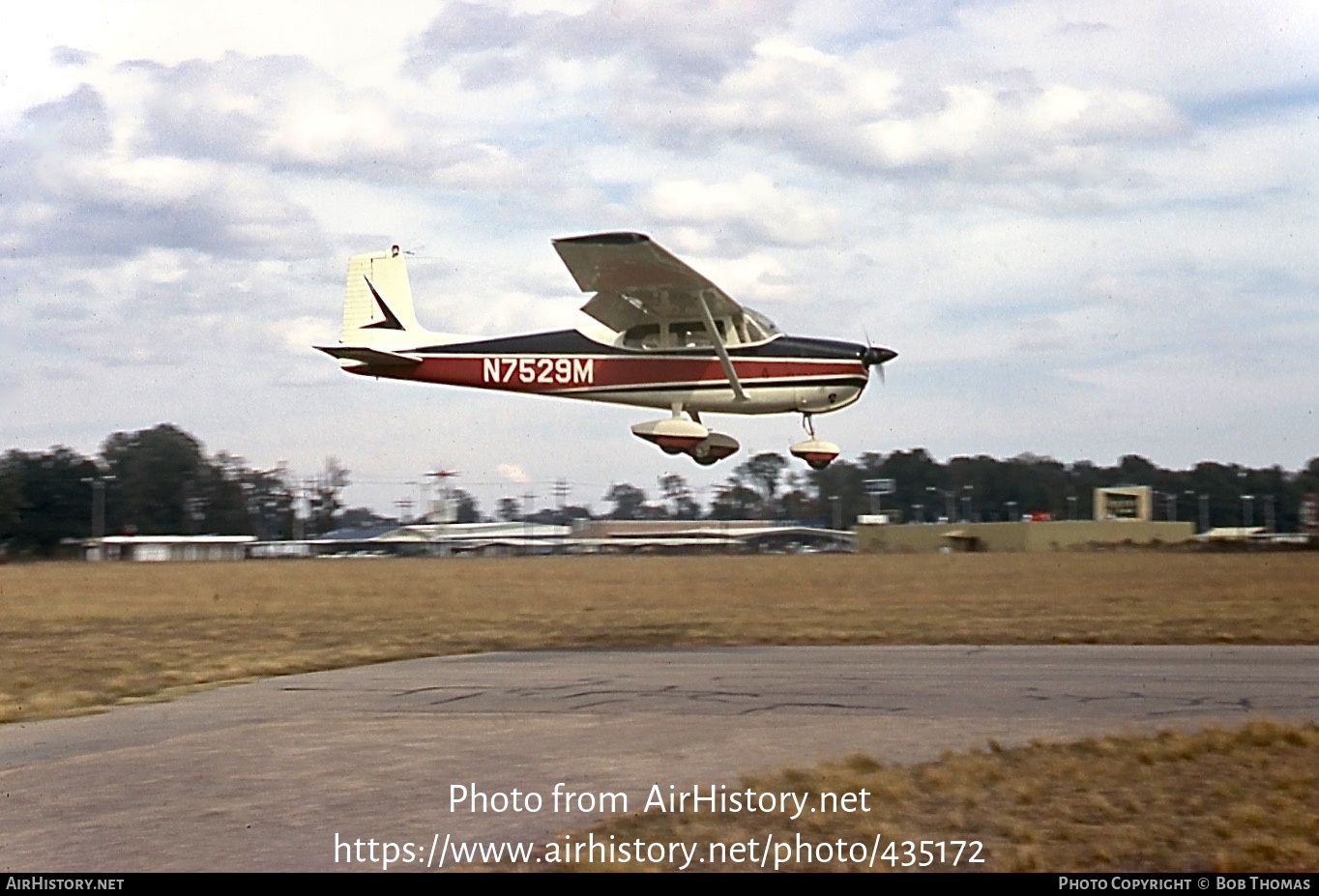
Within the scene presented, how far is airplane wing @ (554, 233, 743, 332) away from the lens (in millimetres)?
10266

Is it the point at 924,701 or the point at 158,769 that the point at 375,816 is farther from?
the point at 924,701

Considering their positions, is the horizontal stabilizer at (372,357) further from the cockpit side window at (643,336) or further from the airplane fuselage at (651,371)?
the cockpit side window at (643,336)

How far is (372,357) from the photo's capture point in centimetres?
1034

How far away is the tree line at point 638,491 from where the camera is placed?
650 inches

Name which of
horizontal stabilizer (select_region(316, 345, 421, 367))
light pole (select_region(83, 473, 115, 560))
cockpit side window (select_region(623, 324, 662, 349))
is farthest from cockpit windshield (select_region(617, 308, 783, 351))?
light pole (select_region(83, 473, 115, 560))

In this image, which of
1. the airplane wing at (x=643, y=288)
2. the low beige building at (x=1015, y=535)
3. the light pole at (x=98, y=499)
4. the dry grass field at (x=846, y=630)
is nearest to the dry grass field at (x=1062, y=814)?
the dry grass field at (x=846, y=630)

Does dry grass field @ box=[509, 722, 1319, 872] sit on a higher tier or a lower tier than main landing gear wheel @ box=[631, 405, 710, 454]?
lower

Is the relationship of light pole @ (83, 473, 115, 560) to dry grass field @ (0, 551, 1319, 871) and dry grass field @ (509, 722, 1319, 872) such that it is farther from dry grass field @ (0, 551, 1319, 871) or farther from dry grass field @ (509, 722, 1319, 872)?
dry grass field @ (509, 722, 1319, 872)

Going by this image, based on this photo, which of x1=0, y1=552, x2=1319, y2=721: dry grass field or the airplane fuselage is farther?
x1=0, y1=552, x2=1319, y2=721: dry grass field

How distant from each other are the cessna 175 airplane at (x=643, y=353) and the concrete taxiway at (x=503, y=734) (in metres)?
2.83

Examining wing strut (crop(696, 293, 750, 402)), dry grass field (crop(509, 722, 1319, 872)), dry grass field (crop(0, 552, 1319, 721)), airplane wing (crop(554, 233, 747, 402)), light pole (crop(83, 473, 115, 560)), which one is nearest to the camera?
dry grass field (crop(509, 722, 1319, 872))

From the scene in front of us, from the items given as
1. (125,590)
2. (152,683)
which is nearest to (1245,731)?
(152,683)

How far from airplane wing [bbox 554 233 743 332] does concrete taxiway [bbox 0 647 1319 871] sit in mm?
3470
